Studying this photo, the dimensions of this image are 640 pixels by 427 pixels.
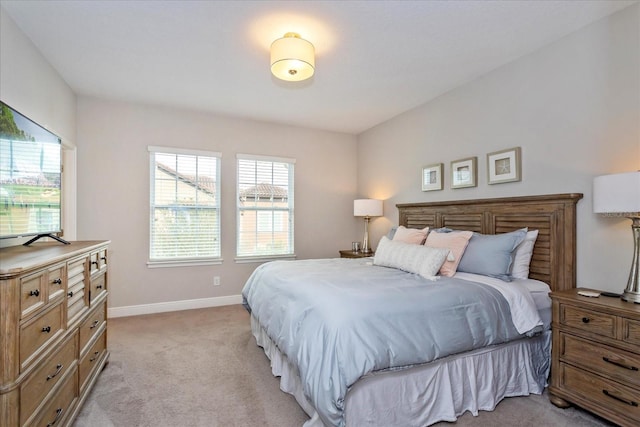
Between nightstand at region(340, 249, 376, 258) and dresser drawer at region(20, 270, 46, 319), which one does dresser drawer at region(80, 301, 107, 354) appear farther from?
nightstand at region(340, 249, 376, 258)

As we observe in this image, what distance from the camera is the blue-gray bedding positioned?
5.33 feet

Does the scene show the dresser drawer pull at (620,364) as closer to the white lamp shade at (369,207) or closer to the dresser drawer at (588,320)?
the dresser drawer at (588,320)

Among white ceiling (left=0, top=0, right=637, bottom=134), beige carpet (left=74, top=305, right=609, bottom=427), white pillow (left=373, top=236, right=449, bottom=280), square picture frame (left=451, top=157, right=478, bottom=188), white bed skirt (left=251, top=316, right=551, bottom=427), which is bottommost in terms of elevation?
beige carpet (left=74, top=305, right=609, bottom=427)

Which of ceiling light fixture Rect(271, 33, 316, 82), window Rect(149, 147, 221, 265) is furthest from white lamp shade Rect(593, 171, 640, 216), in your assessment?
window Rect(149, 147, 221, 265)

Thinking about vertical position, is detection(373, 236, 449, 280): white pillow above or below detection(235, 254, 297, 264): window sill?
above

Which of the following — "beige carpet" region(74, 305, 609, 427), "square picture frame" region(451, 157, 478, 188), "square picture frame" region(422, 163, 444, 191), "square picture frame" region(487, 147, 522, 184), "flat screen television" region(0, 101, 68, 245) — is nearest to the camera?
"flat screen television" region(0, 101, 68, 245)

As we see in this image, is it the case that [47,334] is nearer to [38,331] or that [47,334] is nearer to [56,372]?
[38,331]

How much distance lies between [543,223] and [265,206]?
3369 millimetres

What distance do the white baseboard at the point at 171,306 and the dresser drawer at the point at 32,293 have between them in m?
2.72

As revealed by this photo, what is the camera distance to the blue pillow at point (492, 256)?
250cm

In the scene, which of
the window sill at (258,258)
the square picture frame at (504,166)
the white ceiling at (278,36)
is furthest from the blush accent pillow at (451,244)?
the window sill at (258,258)

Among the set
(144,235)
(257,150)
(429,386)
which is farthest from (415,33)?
(144,235)

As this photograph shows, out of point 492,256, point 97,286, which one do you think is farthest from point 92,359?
point 492,256

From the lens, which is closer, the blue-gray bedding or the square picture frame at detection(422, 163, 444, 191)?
the blue-gray bedding
